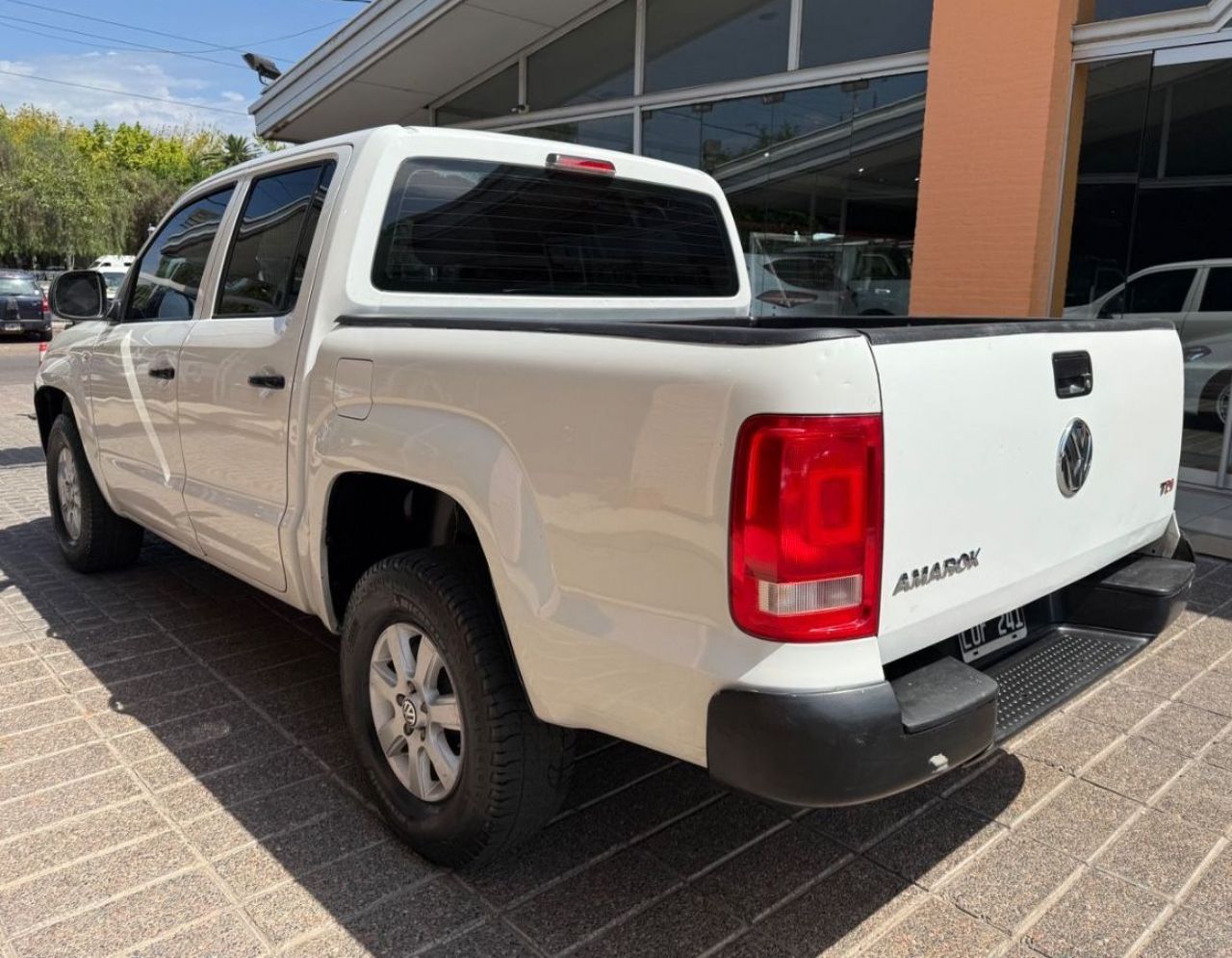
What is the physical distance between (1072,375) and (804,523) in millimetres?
976

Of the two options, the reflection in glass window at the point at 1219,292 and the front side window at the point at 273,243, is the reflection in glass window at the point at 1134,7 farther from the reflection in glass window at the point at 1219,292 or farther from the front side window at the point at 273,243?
the front side window at the point at 273,243

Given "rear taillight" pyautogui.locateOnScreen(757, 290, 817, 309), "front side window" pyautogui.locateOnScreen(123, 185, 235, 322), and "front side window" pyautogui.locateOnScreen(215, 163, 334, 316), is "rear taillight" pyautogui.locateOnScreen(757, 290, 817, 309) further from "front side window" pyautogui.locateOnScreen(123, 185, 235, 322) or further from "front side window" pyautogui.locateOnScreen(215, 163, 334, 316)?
"front side window" pyautogui.locateOnScreen(215, 163, 334, 316)

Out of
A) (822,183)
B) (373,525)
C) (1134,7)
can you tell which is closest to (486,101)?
(822,183)

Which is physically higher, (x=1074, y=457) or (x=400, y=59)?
(x=400, y=59)

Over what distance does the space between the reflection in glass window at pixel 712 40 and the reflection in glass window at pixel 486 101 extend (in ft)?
7.93

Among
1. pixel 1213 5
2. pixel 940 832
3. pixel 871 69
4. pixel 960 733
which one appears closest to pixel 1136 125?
pixel 1213 5

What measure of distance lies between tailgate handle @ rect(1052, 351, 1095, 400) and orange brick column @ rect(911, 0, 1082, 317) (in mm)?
4813

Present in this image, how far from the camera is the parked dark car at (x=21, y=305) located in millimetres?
21266

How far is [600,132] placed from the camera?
10977 mm

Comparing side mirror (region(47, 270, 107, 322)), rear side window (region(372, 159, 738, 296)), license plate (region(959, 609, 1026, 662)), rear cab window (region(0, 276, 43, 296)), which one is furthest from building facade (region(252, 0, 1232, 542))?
rear cab window (region(0, 276, 43, 296))

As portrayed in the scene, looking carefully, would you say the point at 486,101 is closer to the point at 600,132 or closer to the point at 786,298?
the point at 600,132

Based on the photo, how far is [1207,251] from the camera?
696 centimetres

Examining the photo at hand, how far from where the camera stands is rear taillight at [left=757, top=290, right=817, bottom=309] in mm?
8891

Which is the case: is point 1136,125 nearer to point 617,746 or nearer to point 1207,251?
point 1207,251
